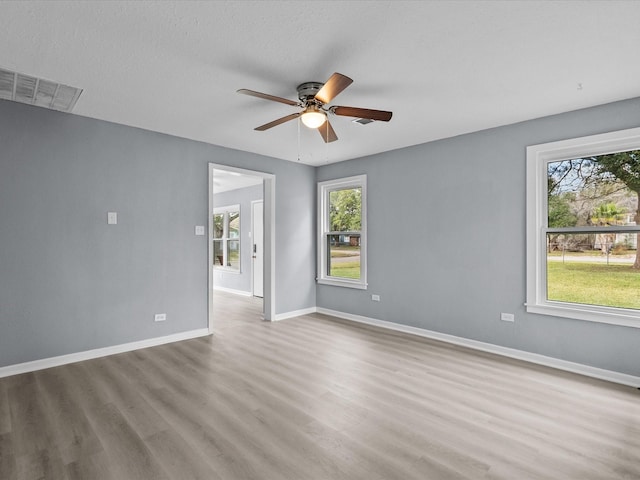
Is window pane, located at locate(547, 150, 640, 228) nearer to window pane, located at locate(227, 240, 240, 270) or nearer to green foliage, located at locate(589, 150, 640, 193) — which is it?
green foliage, located at locate(589, 150, 640, 193)

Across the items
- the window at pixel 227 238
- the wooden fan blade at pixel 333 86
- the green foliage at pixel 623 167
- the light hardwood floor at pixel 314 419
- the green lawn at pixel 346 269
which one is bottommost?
the light hardwood floor at pixel 314 419

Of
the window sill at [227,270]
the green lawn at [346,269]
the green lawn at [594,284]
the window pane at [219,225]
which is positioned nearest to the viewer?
the green lawn at [594,284]

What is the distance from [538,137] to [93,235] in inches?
194

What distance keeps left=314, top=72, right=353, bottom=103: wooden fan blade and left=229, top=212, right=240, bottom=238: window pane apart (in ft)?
19.9

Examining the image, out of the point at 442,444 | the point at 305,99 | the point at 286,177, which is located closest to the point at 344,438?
the point at 442,444

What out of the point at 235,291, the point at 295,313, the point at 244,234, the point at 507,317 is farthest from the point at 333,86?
the point at 235,291

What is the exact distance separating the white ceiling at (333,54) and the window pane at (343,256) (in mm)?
2497

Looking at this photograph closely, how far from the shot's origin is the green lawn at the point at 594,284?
3299mm

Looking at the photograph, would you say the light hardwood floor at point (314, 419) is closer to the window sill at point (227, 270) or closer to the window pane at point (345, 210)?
the window pane at point (345, 210)

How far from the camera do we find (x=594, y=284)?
11.5 feet

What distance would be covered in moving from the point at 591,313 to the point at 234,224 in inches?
280

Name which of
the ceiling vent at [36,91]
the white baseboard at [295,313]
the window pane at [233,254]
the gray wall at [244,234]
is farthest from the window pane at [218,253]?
the ceiling vent at [36,91]

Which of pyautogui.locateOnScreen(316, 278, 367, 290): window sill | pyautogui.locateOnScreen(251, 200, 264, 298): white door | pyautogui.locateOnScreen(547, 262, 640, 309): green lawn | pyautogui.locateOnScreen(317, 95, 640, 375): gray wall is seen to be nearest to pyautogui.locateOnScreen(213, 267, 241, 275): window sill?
pyautogui.locateOnScreen(251, 200, 264, 298): white door

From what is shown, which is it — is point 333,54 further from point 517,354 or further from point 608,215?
point 517,354
